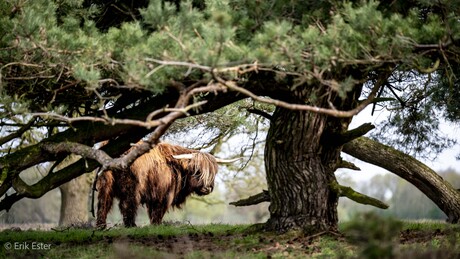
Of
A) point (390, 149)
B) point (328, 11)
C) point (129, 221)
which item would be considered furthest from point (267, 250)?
point (129, 221)

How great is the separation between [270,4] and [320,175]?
285cm

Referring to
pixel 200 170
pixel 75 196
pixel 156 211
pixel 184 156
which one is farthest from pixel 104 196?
pixel 75 196

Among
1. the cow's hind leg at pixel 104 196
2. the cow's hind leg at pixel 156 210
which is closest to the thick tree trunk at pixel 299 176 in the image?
the cow's hind leg at pixel 104 196

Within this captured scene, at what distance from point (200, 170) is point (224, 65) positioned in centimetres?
850

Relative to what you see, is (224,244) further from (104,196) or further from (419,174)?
(104,196)

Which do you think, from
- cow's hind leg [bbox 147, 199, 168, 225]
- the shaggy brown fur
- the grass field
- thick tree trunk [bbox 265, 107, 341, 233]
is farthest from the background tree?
cow's hind leg [bbox 147, 199, 168, 225]

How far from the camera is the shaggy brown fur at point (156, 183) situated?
42.5 ft

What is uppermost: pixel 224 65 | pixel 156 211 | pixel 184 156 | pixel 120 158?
pixel 184 156

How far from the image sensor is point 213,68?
5.90 m

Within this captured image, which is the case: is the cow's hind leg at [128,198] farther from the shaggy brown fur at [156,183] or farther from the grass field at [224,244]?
the grass field at [224,244]

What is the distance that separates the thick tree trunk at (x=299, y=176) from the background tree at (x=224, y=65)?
1cm

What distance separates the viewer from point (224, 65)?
610cm

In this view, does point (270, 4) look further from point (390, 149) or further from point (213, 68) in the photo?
point (390, 149)

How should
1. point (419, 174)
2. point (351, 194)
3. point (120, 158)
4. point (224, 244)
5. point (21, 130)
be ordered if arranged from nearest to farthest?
point (120, 158)
point (224, 244)
point (21, 130)
point (351, 194)
point (419, 174)
